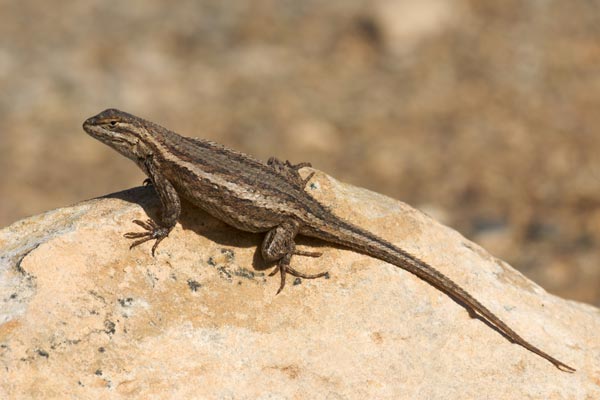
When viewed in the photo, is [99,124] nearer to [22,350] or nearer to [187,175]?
[187,175]

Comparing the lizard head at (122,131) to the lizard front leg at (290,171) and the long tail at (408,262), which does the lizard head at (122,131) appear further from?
the long tail at (408,262)

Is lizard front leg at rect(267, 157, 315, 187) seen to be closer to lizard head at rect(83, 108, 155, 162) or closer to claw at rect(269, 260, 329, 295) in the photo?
claw at rect(269, 260, 329, 295)

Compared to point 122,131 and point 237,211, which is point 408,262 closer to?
point 237,211

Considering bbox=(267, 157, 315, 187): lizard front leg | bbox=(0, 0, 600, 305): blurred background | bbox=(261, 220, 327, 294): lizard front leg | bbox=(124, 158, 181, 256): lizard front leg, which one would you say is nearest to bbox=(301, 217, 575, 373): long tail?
bbox=(261, 220, 327, 294): lizard front leg

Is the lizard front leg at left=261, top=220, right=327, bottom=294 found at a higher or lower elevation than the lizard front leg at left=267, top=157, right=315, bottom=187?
lower

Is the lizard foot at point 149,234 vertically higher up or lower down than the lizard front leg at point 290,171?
lower down

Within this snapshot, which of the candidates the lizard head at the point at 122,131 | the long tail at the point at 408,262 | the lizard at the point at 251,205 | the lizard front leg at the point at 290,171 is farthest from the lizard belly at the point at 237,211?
the lizard head at the point at 122,131

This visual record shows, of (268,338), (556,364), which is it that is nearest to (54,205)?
(268,338)

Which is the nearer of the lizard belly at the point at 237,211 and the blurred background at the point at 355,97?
the lizard belly at the point at 237,211
